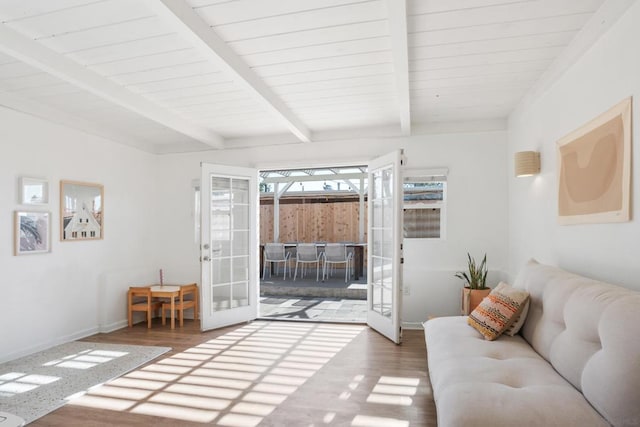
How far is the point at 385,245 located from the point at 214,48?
2.65 metres

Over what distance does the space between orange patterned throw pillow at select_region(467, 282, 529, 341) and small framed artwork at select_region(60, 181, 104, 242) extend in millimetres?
Answer: 3924

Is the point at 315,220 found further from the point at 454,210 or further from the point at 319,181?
the point at 454,210

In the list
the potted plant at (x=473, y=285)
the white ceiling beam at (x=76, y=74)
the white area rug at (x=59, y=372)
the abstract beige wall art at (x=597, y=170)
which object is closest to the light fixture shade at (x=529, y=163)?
the abstract beige wall art at (x=597, y=170)

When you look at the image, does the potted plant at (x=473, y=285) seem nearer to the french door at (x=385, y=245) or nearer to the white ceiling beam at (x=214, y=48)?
the french door at (x=385, y=245)

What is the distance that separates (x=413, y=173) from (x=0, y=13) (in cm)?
366

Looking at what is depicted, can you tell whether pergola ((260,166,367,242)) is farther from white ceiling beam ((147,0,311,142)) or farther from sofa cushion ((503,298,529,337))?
sofa cushion ((503,298,529,337))

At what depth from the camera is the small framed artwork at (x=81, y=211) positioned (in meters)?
3.91

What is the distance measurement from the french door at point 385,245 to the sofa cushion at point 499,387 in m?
1.49

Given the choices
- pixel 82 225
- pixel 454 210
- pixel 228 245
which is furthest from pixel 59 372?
pixel 454 210

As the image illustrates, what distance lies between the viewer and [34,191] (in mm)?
3602

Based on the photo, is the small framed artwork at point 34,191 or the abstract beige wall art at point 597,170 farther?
the small framed artwork at point 34,191

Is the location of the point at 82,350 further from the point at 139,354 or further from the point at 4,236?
the point at 4,236

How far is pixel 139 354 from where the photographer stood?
3.56 meters

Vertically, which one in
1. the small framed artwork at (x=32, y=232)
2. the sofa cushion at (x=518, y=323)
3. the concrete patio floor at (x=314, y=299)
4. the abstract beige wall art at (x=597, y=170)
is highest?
the abstract beige wall art at (x=597, y=170)
